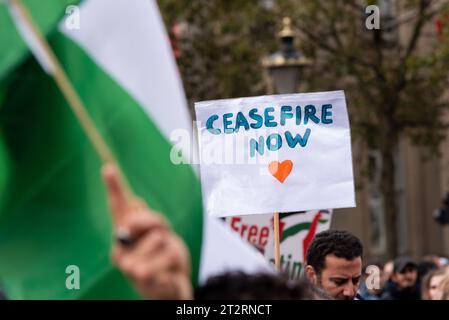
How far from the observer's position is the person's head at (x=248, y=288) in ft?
10.8

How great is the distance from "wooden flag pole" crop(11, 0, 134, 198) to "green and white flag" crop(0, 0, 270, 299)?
2 centimetres

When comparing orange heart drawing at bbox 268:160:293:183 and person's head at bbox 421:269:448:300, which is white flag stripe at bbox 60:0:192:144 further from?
person's head at bbox 421:269:448:300

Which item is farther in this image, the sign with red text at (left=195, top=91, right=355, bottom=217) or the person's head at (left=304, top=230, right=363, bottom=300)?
the person's head at (left=304, top=230, right=363, bottom=300)

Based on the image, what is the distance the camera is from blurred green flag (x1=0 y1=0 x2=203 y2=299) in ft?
10.3

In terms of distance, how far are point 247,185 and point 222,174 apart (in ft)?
0.39

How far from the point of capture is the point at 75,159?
3158 millimetres

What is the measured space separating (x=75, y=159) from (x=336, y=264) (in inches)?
93.1

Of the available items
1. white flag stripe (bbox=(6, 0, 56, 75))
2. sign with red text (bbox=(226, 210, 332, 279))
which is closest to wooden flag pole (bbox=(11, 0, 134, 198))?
white flag stripe (bbox=(6, 0, 56, 75))

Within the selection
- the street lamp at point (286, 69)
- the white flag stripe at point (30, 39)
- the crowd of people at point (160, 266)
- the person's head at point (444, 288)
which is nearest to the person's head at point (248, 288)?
the crowd of people at point (160, 266)

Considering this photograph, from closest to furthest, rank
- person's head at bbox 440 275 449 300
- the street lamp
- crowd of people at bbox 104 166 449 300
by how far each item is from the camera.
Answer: crowd of people at bbox 104 166 449 300, person's head at bbox 440 275 449 300, the street lamp

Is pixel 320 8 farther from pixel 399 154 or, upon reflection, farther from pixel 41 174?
pixel 41 174

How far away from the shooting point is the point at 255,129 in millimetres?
4758

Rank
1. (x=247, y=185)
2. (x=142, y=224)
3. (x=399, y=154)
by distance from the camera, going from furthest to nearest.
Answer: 1. (x=399, y=154)
2. (x=247, y=185)
3. (x=142, y=224)

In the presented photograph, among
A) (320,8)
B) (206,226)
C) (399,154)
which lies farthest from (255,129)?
(399,154)
